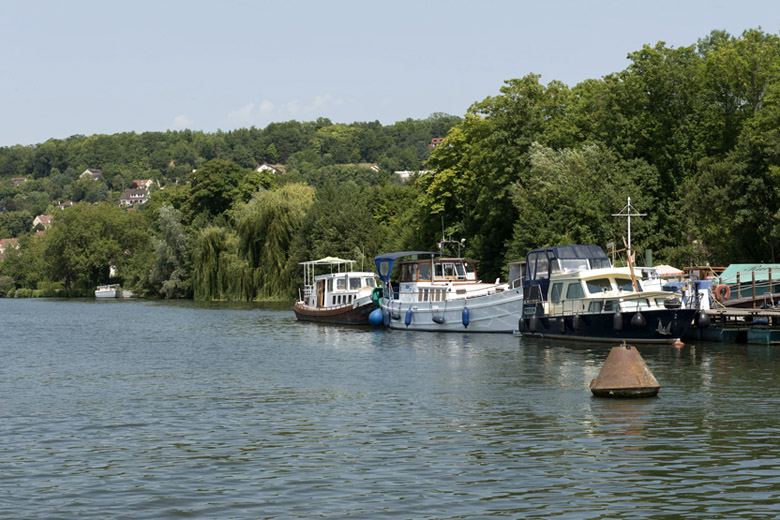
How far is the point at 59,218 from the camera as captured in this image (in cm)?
17025

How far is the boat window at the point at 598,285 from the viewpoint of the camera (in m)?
49.5

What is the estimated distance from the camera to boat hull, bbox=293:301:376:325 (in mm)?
69188

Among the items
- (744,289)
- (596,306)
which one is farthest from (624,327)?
(744,289)

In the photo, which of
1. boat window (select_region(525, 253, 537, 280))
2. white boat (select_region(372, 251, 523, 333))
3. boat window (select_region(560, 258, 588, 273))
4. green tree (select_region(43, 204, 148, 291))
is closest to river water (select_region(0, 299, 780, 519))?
boat window (select_region(560, 258, 588, 273))

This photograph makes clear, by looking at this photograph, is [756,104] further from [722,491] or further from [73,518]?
[73,518]

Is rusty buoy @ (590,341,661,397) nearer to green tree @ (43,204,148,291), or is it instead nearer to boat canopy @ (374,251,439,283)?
boat canopy @ (374,251,439,283)

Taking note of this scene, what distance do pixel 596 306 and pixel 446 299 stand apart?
13.5 m

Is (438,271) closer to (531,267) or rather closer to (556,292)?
(531,267)

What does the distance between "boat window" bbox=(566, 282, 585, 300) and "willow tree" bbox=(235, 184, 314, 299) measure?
5644 centimetres

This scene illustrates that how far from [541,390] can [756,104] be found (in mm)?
50944

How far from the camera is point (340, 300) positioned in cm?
7394

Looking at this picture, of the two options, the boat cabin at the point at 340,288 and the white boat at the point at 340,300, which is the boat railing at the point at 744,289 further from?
the boat cabin at the point at 340,288

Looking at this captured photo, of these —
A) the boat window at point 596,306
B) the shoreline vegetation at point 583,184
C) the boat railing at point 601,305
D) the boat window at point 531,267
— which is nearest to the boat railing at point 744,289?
the shoreline vegetation at point 583,184

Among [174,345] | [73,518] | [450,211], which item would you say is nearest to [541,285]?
[174,345]
